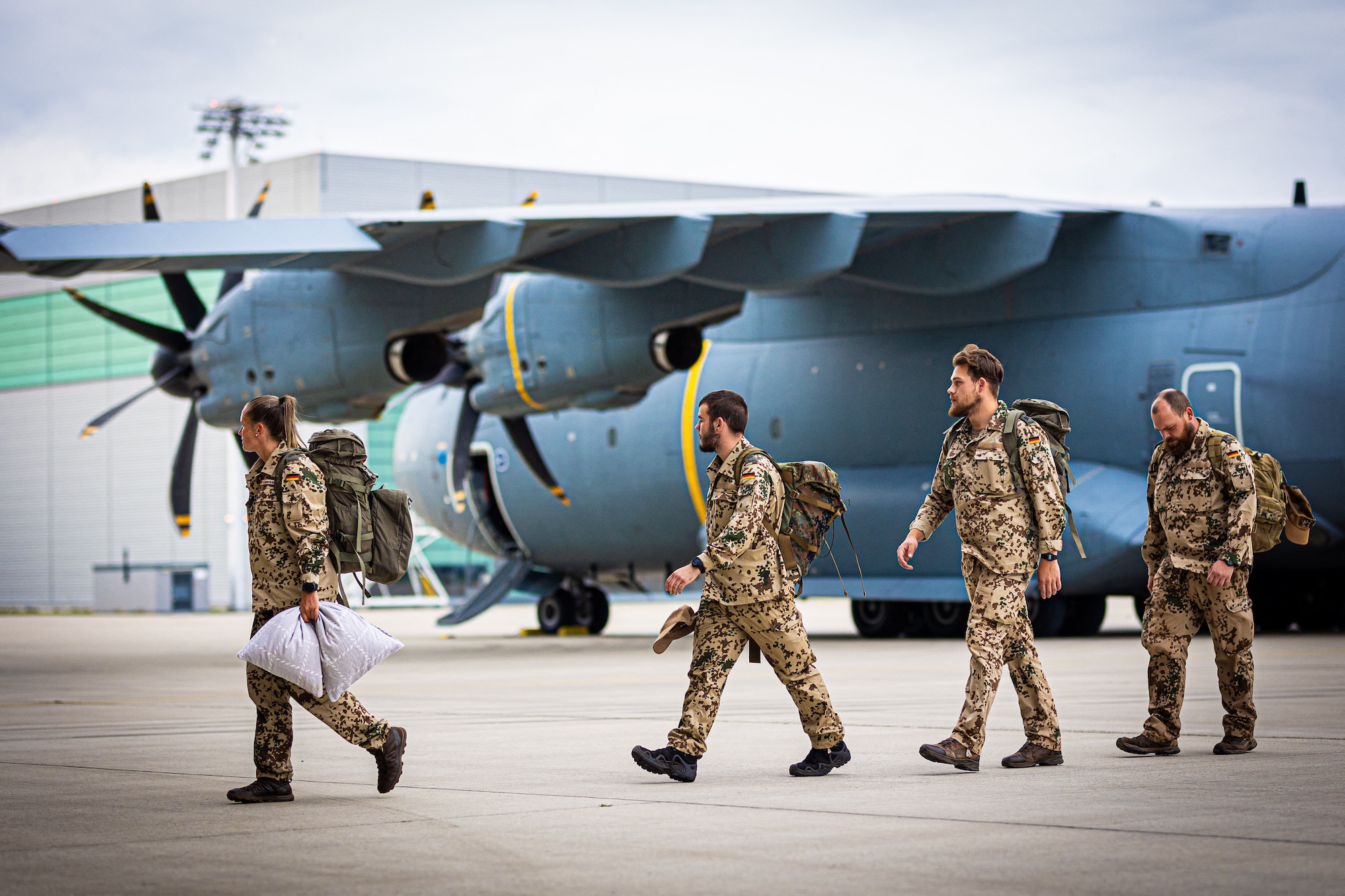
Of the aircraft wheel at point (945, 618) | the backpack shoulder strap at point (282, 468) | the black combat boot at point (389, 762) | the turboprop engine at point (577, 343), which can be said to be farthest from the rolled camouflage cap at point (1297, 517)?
the aircraft wheel at point (945, 618)

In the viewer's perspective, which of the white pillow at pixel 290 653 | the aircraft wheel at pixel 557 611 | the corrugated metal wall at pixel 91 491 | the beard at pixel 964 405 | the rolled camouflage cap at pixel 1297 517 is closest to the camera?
the white pillow at pixel 290 653

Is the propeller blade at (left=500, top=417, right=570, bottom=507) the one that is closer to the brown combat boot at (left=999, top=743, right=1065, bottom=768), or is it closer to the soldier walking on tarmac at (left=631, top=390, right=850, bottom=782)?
the soldier walking on tarmac at (left=631, top=390, right=850, bottom=782)

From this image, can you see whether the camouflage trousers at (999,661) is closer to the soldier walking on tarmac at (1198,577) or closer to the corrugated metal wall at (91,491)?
the soldier walking on tarmac at (1198,577)

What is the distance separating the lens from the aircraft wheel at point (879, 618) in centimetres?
2092

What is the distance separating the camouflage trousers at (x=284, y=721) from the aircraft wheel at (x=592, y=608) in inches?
753

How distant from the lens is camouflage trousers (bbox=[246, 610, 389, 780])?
22.1 ft

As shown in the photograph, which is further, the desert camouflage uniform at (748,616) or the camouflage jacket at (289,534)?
the desert camouflage uniform at (748,616)

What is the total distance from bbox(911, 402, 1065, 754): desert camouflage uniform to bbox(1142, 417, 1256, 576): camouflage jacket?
79cm

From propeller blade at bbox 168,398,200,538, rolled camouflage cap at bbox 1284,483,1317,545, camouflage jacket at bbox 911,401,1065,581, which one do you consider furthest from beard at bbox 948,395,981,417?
propeller blade at bbox 168,398,200,538

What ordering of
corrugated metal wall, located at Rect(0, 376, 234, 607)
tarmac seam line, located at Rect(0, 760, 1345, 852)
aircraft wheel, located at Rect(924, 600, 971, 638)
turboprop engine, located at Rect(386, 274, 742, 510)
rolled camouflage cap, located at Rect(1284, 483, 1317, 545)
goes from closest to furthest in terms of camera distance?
tarmac seam line, located at Rect(0, 760, 1345, 852)
rolled camouflage cap, located at Rect(1284, 483, 1317, 545)
turboprop engine, located at Rect(386, 274, 742, 510)
aircraft wheel, located at Rect(924, 600, 971, 638)
corrugated metal wall, located at Rect(0, 376, 234, 607)

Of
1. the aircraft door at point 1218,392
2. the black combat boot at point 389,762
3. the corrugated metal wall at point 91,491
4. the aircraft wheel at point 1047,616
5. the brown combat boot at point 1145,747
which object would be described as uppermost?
the aircraft door at point 1218,392

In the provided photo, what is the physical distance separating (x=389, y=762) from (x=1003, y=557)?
2.90m

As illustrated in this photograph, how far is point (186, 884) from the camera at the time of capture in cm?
487

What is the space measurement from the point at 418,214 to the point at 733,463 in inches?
378
